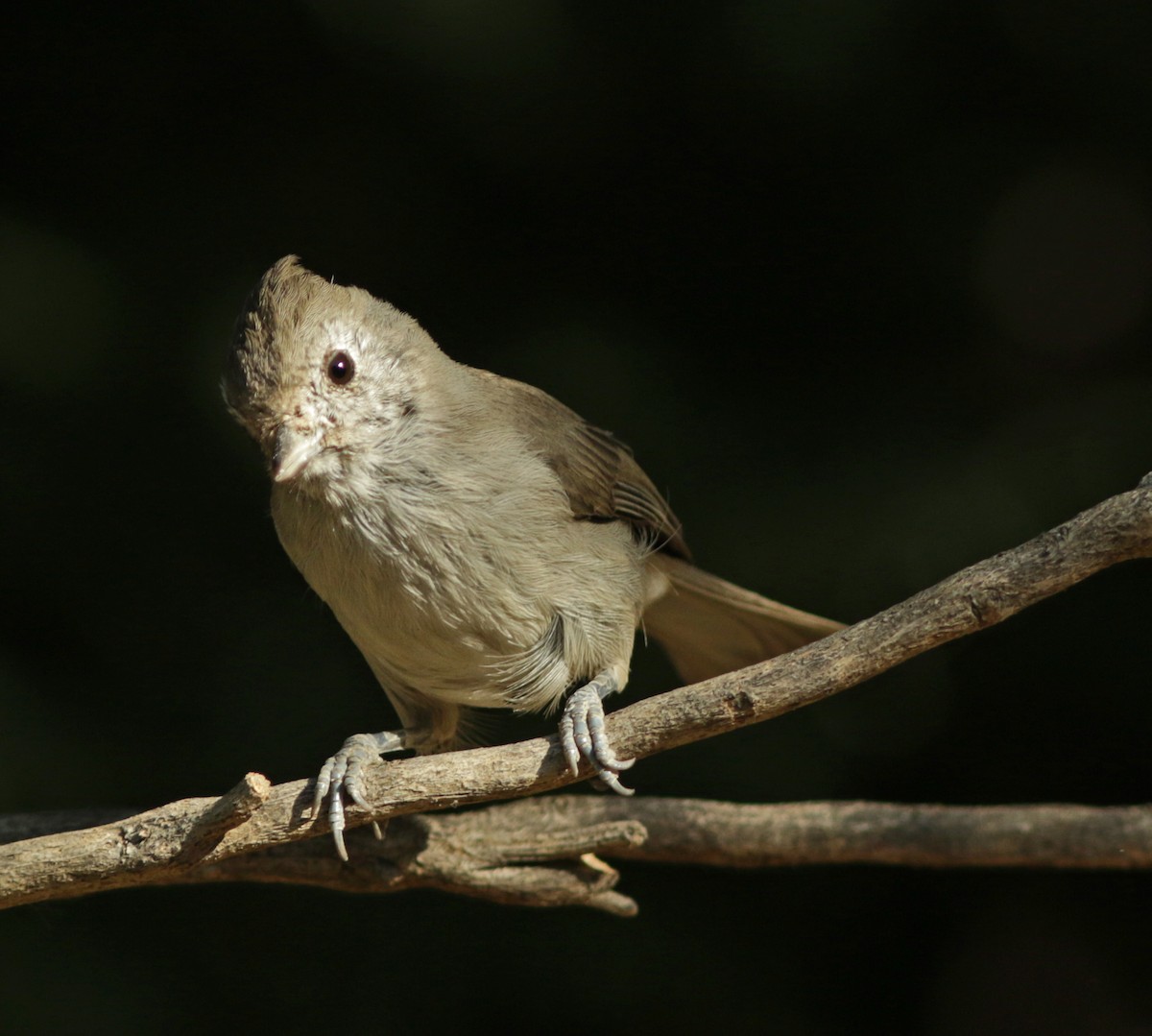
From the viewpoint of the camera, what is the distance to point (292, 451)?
6.46ft

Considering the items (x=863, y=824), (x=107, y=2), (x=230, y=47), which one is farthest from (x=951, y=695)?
(x=107, y=2)

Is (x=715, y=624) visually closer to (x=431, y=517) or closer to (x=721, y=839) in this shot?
(x=721, y=839)

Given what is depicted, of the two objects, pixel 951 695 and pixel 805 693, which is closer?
pixel 805 693

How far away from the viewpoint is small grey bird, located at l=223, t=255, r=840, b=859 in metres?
2.03

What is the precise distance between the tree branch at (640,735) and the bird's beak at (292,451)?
0.50 meters

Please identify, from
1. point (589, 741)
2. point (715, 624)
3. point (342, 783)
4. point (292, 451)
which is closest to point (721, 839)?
point (715, 624)

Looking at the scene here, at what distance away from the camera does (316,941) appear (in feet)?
10.3

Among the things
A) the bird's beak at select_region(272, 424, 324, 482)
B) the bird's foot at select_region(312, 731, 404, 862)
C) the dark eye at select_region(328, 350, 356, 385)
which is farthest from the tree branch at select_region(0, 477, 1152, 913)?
the dark eye at select_region(328, 350, 356, 385)

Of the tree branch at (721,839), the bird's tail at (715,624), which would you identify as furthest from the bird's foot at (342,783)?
the bird's tail at (715,624)

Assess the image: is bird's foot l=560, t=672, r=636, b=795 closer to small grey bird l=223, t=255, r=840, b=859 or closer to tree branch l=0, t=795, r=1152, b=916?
small grey bird l=223, t=255, r=840, b=859

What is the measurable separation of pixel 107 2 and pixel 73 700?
1.67 metres

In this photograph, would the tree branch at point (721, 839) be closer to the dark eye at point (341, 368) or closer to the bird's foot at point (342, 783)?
the bird's foot at point (342, 783)

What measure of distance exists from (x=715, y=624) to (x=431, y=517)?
0.85 metres

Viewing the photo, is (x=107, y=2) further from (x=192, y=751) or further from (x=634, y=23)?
(x=192, y=751)
